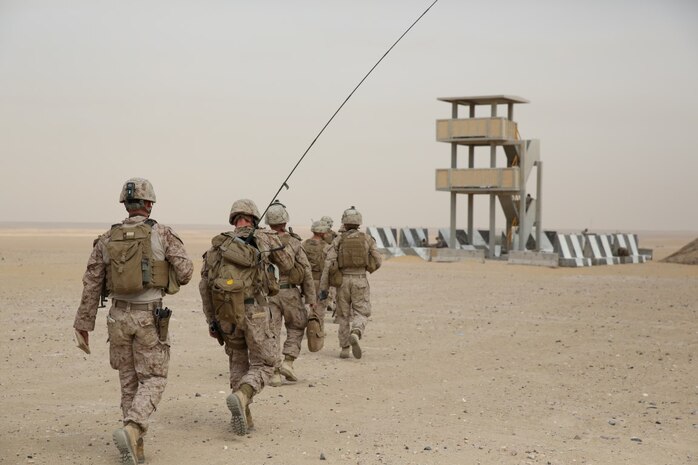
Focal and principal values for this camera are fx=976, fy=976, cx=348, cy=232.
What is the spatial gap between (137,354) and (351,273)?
614cm

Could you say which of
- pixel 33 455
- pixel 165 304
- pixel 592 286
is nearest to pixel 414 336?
pixel 165 304

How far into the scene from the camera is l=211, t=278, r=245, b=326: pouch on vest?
8438mm

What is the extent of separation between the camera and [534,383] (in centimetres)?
1182

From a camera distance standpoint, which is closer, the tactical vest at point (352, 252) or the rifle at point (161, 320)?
the rifle at point (161, 320)

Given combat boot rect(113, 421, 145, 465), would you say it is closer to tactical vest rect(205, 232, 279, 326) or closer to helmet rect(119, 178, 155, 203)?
tactical vest rect(205, 232, 279, 326)

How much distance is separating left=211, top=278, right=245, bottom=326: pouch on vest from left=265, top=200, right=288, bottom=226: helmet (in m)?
2.59

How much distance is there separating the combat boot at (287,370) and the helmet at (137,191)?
397 cm

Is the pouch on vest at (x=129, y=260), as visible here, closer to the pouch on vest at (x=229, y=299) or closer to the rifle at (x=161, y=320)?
the rifle at (x=161, y=320)

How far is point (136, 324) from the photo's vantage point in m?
7.85

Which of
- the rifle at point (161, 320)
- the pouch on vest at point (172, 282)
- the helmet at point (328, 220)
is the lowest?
the rifle at point (161, 320)

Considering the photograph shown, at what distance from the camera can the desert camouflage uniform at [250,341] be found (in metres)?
8.66

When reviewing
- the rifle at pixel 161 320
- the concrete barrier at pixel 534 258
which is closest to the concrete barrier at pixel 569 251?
the concrete barrier at pixel 534 258

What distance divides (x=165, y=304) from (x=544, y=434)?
43.9 ft

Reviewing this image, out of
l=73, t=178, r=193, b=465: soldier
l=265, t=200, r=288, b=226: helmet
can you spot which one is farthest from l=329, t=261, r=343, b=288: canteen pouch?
l=73, t=178, r=193, b=465: soldier
